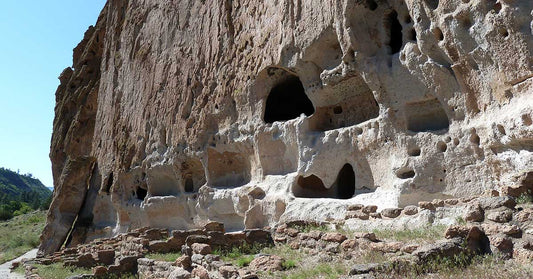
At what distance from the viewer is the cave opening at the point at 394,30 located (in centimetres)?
1194

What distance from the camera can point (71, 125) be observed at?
29453mm

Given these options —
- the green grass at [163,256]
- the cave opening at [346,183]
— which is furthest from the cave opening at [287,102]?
the green grass at [163,256]

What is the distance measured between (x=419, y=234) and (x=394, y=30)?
272 inches

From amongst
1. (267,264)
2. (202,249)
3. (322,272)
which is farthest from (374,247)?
(202,249)

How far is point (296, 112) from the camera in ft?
55.5

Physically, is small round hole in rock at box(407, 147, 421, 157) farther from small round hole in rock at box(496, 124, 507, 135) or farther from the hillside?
the hillside

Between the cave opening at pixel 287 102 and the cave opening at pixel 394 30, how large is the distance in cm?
403

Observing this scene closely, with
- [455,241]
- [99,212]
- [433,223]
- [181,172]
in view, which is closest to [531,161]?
[433,223]

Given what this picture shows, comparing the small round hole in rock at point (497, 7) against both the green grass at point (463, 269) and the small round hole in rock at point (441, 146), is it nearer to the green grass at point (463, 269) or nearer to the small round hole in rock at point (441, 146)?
the small round hole in rock at point (441, 146)

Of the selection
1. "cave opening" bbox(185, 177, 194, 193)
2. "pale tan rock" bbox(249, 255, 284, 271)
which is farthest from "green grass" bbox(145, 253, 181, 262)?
"cave opening" bbox(185, 177, 194, 193)

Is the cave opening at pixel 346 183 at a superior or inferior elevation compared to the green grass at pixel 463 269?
superior

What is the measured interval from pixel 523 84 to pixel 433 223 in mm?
2954

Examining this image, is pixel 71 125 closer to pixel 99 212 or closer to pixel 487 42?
pixel 99 212

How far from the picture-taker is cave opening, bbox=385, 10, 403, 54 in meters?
11.9
